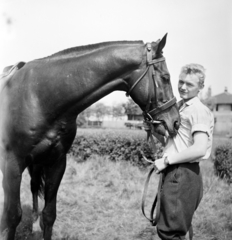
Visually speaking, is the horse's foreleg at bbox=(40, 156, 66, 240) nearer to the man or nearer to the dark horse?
the dark horse

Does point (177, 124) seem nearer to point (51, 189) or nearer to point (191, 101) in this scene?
point (191, 101)

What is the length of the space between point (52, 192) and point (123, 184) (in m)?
3.23

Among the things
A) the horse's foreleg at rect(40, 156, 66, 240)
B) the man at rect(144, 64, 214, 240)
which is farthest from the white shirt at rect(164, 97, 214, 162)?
the horse's foreleg at rect(40, 156, 66, 240)

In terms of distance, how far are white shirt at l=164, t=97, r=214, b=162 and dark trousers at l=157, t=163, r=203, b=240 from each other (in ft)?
0.56

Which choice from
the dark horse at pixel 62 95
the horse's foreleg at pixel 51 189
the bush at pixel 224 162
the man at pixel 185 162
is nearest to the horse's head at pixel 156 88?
the dark horse at pixel 62 95

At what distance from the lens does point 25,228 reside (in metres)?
3.90

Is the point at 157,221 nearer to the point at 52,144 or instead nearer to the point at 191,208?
the point at 191,208

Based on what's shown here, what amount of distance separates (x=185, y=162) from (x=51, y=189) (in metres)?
1.73

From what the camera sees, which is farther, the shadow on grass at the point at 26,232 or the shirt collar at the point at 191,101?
the shadow on grass at the point at 26,232

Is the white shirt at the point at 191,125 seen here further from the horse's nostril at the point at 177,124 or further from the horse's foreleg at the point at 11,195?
the horse's foreleg at the point at 11,195

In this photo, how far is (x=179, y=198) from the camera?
7.02 ft

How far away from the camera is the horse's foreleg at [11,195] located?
2.58 m

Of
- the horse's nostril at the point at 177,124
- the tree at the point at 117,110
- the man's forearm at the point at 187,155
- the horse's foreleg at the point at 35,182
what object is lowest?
the tree at the point at 117,110

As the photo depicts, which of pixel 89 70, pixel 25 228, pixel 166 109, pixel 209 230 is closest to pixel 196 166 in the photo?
pixel 166 109
